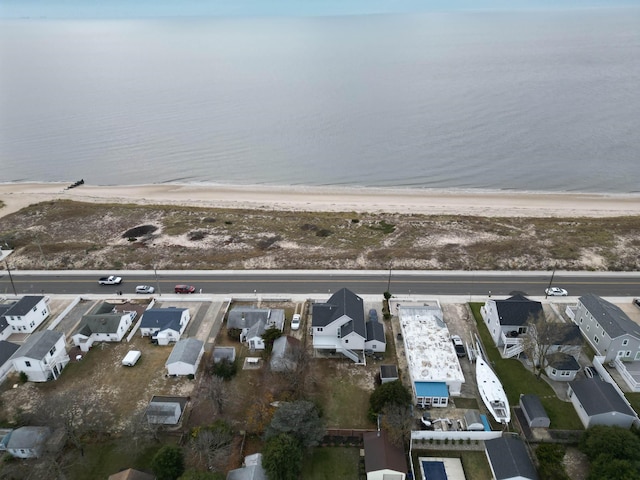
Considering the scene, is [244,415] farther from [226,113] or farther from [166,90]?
[166,90]

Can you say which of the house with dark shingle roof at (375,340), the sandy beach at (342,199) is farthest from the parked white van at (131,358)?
the sandy beach at (342,199)

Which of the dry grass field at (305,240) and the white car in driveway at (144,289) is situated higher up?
the dry grass field at (305,240)

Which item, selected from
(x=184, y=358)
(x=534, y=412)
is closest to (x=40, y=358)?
(x=184, y=358)

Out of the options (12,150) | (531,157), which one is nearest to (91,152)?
(12,150)

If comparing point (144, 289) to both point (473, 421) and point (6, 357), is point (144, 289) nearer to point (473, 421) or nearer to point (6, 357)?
point (6, 357)

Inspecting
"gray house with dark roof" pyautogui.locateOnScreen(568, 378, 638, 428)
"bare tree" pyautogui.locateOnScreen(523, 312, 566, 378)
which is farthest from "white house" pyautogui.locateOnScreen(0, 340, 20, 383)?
"gray house with dark roof" pyautogui.locateOnScreen(568, 378, 638, 428)

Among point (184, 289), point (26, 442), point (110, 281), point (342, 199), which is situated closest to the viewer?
point (26, 442)

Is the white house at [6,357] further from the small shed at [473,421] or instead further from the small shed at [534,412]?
the small shed at [534,412]
